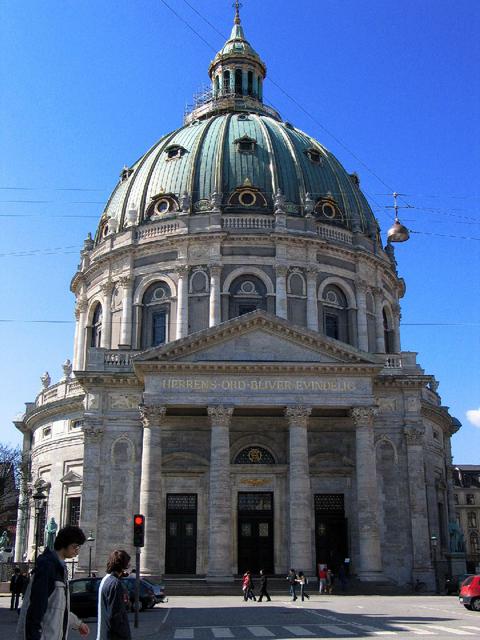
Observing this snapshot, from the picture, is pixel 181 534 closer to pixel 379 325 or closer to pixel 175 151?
pixel 379 325

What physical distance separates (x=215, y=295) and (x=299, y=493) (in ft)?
55.0

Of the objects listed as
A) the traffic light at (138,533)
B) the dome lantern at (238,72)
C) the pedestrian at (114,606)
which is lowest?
the pedestrian at (114,606)

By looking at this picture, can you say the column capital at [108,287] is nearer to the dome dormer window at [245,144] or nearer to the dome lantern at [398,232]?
the dome dormer window at [245,144]

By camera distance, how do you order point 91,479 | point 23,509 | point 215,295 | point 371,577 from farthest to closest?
point 23,509 < point 215,295 < point 91,479 < point 371,577

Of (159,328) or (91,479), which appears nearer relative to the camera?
(91,479)

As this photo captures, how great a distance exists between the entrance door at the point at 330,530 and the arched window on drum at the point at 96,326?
2097 cm

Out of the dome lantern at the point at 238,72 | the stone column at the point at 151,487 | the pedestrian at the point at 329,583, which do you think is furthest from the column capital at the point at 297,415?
the dome lantern at the point at 238,72

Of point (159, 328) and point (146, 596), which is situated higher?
point (159, 328)

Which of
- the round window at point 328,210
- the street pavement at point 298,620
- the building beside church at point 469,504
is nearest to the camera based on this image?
the street pavement at point 298,620

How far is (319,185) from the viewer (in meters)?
57.7

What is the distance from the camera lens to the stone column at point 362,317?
53.6 m

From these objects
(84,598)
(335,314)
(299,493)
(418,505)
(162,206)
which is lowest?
(84,598)

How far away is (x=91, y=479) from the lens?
43562 mm

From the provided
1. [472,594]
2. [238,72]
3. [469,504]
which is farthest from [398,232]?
[469,504]
